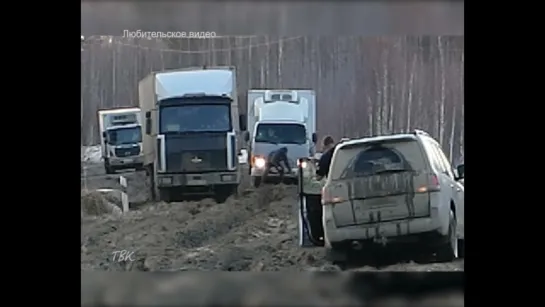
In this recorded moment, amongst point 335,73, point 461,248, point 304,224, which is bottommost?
point 461,248

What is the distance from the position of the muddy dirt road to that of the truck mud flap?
4 cm

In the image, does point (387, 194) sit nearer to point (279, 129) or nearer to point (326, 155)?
point (326, 155)

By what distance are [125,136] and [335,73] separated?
1.41m

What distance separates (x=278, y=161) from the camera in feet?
18.0

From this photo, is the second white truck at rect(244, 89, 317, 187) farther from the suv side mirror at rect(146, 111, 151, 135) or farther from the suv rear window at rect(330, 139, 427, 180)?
the suv side mirror at rect(146, 111, 151, 135)

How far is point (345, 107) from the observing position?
545 cm

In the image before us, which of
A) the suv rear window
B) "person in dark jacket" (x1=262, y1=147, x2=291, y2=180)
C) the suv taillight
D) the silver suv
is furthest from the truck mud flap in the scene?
the suv taillight

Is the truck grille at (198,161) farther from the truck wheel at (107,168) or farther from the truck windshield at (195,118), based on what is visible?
the truck wheel at (107,168)

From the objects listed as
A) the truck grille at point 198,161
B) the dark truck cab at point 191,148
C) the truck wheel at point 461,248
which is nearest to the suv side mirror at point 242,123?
the dark truck cab at point 191,148

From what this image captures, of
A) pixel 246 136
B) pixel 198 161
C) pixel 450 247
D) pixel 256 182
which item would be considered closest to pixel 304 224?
pixel 256 182

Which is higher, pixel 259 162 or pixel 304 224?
pixel 259 162
